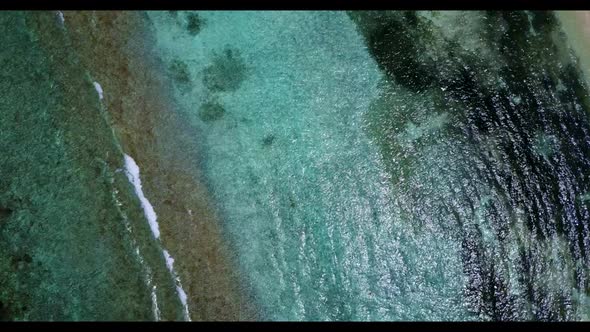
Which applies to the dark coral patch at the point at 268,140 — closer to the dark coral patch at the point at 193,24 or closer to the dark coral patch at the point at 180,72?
the dark coral patch at the point at 180,72

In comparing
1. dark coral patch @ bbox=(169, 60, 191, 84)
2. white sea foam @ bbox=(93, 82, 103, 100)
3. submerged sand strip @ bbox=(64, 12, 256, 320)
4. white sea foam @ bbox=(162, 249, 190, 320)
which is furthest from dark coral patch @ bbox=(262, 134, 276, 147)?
white sea foam @ bbox=(93, 82, 103, 100)

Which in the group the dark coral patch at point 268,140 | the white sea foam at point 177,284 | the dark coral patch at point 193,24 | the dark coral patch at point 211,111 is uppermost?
the dark coral patch at point 193,24

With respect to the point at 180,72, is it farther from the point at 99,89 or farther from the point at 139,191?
the point at 139,191

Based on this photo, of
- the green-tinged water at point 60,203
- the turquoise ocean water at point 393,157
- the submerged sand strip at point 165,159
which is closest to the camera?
the green-tinged water at point 60,203

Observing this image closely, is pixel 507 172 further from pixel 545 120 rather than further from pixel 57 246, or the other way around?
pixel 57 246

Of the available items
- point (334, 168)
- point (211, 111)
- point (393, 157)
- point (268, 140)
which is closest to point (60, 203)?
point (211, 111)

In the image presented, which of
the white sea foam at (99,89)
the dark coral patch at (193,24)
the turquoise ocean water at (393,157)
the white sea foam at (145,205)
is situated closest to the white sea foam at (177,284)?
the white sea foam at (145,205)

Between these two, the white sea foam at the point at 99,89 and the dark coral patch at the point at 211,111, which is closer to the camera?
the white sea foam at the point at 99,89
